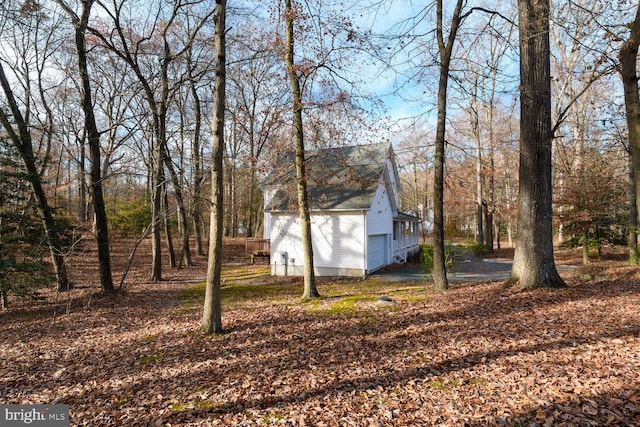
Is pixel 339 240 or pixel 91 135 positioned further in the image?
pixel 339 240

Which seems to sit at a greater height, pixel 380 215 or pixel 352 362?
pixel 380 215

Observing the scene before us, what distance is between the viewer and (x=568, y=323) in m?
5.42

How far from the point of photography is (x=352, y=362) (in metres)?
4.78

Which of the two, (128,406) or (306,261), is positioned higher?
(306,261)

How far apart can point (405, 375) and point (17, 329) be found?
8.52 m

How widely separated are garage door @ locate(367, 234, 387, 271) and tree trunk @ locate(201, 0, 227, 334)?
29.8 ft

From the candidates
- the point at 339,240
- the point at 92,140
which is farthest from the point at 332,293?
the point at 92,140

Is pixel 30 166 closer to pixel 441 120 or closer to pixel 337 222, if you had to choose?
pixel 337 222

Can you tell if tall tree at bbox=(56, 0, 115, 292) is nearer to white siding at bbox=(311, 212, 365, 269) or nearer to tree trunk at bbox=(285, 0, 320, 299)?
tree trunk at bbox=(285, 0, 320, 299)

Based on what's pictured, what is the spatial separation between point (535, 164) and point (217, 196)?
7.36 metres

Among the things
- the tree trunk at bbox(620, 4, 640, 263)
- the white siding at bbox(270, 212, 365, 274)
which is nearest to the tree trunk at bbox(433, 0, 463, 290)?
the tree trunk at bbox(620, 4, 640, 263)

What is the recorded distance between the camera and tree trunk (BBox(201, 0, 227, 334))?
636 cm

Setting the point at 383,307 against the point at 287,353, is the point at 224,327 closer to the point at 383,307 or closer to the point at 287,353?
the point at 287,353

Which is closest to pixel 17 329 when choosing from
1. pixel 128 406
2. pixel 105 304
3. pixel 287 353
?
pixel 105 304
